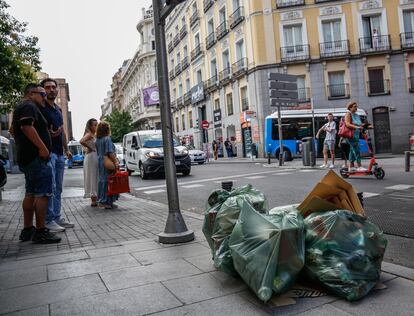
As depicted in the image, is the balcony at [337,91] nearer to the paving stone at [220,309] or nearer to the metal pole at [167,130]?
the metal pole at [167,130]

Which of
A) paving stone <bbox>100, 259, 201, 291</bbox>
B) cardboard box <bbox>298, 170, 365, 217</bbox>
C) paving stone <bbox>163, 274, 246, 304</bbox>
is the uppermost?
cardboard box <bbox>298, 170, 365, 217</bbox>

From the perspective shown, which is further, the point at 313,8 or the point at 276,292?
the point at 313,8

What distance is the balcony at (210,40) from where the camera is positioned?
114 ft

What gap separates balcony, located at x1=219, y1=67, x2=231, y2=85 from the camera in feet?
106

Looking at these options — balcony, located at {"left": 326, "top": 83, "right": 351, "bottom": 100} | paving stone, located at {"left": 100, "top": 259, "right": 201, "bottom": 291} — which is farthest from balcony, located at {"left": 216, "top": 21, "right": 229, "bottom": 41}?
paving stone, located at {"left": 100, "top": 259, "right": 201, "bottom": 291}

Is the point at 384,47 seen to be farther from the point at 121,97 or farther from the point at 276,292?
the point at 121,97

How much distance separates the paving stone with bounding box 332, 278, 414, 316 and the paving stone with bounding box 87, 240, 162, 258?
2152 millimetres

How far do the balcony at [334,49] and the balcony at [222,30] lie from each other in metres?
8.02

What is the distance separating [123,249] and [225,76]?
1183 inches

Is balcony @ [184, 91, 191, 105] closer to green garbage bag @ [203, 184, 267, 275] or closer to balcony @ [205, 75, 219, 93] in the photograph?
balcony @ [205, 75, 219, 93]

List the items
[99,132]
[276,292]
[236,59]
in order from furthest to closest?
1. [236,59]
2. [99,132]
3. [276,292]

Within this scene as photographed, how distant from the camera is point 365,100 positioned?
1075 inches

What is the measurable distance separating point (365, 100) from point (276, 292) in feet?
89.6

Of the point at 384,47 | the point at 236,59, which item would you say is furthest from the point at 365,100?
the point at 236,59
